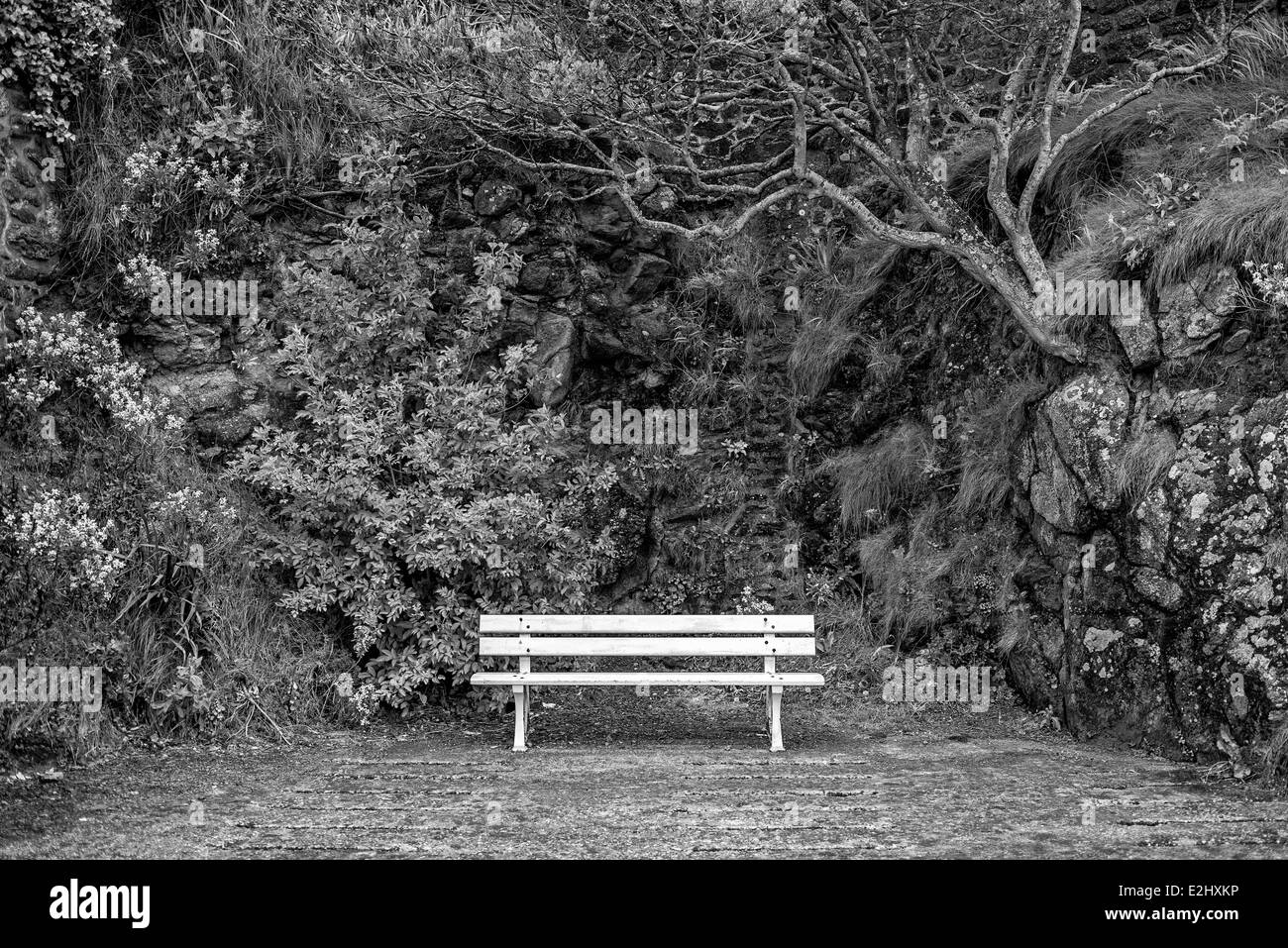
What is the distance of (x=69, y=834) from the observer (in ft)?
16.7

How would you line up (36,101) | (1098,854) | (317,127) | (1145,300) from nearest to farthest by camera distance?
(1098,854)
(1145,300)
(36,101)
(317,127)

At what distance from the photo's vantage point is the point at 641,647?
23.2ft

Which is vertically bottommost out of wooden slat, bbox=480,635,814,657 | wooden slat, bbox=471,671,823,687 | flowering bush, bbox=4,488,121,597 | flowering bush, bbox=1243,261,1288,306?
wooden slat, bbox=471,671,823,687

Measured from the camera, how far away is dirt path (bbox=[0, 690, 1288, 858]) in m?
5.02

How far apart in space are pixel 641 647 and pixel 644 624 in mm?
157

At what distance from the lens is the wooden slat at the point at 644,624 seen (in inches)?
278

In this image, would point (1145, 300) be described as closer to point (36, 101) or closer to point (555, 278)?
point (555, 278)

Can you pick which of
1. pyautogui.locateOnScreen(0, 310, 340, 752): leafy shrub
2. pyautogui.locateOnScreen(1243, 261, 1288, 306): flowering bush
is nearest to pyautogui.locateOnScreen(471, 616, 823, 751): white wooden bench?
pyautogui.locateOnScreen(0, 310, 340, 752): leafy shrub

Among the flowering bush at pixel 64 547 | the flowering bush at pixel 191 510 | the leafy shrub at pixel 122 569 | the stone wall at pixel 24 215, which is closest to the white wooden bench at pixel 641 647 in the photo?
the leafy shrub at pixel 122 569

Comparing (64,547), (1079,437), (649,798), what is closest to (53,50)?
(64,547)

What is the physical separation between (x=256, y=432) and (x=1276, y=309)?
6.42 m

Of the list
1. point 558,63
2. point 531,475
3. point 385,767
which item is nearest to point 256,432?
point 531,475

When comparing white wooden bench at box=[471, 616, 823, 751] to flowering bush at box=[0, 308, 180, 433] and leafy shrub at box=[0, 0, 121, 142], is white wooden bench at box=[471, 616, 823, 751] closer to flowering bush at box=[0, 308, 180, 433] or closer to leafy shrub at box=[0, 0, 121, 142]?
flowering bush at box=[0, 308, 180, 433]

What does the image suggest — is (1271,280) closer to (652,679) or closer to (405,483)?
(652,679)
